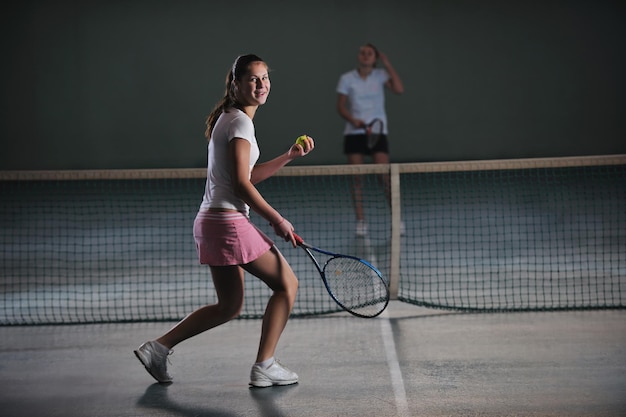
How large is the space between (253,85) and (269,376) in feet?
4.19

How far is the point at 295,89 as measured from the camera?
1642 centimetres

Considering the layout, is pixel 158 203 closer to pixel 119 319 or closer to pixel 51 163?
pixel 51 163

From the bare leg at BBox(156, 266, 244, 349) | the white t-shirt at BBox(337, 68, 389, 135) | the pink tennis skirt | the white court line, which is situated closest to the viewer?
the white court line

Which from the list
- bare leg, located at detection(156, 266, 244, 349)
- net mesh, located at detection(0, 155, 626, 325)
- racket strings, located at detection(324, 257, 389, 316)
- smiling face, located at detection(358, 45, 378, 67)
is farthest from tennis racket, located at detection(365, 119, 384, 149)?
bare leg, located at detection(156, 266, 244, 349)

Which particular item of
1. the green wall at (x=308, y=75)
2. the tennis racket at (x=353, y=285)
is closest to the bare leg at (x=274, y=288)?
the tennis racket at (x=353, y=285)

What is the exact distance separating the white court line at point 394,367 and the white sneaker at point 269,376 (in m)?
0.48

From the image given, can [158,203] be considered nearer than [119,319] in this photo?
No

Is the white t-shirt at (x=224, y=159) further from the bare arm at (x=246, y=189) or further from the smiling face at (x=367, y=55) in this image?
the smiling face at (x=367, y=55)

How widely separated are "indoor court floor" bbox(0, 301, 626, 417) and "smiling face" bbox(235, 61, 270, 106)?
1.27m

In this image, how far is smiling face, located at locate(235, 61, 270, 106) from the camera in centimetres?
402

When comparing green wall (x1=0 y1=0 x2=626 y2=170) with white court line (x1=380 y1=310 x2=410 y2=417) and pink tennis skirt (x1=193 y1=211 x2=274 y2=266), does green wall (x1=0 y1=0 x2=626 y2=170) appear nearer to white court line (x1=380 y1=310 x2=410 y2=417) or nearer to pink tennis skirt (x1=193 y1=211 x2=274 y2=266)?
white court line (x1=380 y1=310 x2=410 y2=417)

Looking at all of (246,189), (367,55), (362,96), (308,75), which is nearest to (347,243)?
(362,96)

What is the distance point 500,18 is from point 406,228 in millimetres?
7931

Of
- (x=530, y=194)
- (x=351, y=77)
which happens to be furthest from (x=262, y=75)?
(x=530, y=194)
